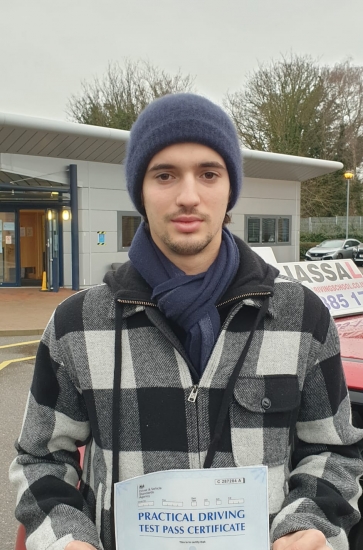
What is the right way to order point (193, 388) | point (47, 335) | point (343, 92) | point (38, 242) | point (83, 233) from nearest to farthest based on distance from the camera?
point (193, 388) → point (47, 335) → point (83, 233) → point (38, 242) → point (343, 92)

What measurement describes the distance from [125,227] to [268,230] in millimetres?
5873

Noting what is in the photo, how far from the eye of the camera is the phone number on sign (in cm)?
300

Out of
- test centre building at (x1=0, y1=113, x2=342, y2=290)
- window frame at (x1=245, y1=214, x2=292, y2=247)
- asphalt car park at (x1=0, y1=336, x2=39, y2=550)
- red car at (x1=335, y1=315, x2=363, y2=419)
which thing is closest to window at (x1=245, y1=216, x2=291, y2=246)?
window frame at (x1=245, y1=214, x2=292, y2=247)

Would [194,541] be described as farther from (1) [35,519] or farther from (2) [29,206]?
(2) [29,206]

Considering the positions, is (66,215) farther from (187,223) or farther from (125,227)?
(187,223)

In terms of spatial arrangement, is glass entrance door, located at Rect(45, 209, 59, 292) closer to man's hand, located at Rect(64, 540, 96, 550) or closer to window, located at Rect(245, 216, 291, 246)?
window, located at Rect(245, 216, 291, 246)

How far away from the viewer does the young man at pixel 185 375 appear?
1.27 m

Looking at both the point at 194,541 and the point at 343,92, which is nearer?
the point at 194,541

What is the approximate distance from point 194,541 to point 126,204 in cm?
1440

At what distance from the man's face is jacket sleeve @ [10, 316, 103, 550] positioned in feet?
1.35

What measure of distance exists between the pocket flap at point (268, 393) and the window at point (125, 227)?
13798 mm

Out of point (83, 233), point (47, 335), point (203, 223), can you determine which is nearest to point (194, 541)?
point (47, 335)

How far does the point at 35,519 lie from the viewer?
51.4 inches

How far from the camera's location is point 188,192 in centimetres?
133
